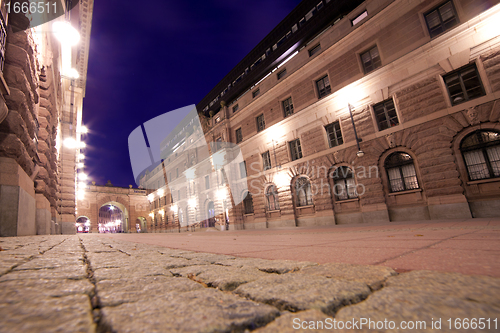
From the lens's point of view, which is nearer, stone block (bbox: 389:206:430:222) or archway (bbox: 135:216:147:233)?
stone block (bbox: 389:206:430:222)

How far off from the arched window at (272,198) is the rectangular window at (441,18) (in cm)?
1205

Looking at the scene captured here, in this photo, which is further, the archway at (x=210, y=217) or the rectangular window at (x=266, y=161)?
the archway at (x=210, y=217)

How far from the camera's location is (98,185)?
135ft

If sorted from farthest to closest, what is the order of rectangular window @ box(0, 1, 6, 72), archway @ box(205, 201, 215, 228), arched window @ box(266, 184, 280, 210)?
archway @ box(205, 201, 215, 228) < arched window @ box(266, 184, 280, 210) < rectangular window @ box(0, 1, 6, 72)

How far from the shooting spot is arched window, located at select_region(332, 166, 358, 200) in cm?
1235

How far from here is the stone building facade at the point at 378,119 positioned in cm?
880

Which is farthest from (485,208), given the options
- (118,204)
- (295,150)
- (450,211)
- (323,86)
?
(118,204)

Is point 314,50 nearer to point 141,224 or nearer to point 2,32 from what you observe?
point 2,32

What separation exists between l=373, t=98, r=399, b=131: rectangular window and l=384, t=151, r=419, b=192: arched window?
1541 millimetres

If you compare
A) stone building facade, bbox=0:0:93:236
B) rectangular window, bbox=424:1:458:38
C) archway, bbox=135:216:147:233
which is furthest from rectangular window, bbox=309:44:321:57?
archway, bbox=135:216:147:233

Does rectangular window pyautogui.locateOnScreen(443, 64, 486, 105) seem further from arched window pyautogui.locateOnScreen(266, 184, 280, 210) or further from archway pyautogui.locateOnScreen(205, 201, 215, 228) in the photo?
archway pyautogui.locateOnScreen(205, 201, 215, 228)

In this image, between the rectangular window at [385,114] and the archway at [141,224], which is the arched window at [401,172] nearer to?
the rectangular window at [385,114]

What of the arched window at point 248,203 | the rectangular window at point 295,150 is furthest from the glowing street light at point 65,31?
the arched window at point 248,203

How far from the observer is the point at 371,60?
12.4m
